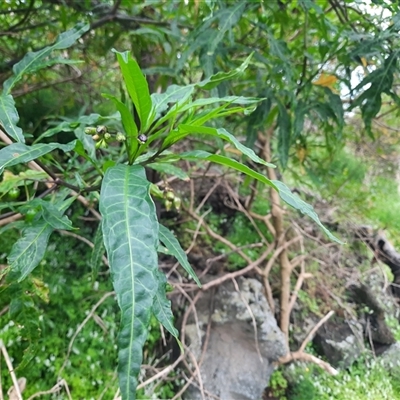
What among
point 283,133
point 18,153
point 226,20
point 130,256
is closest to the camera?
point 130,256

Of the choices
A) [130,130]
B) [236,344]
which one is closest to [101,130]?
[130,130]

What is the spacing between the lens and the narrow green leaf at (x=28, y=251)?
509 millimetres

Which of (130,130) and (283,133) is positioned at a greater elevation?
(130,130)

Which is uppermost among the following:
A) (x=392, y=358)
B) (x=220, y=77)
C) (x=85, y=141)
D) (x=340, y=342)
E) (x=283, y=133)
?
(x=220, y=77)

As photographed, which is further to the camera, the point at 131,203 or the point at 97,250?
the point at 97,250

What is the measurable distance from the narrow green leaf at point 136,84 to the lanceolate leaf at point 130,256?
107 millimetres

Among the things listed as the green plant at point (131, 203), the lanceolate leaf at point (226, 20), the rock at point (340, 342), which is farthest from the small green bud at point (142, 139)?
the rock at point (340, 342)

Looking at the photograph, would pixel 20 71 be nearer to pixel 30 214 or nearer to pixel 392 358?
pixel 30 214

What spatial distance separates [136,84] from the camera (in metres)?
0.43

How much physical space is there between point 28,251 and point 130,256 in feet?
0.85

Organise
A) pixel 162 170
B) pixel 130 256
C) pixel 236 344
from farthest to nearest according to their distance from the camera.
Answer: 1. pixel 236 344
2. pixel 162 170
3. pixel 130 256

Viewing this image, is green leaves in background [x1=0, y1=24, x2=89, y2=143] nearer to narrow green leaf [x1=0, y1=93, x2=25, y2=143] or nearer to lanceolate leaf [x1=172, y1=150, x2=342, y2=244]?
narrow green leaf [x1=0, y1=93, x2=25, y2=143]

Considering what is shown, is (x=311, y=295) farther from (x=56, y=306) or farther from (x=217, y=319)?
(x=56, y=306)

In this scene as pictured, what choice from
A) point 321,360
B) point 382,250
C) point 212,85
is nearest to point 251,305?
point 321,360
